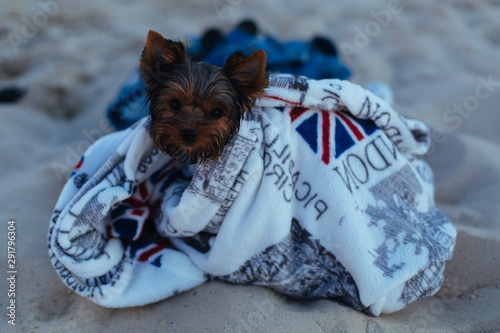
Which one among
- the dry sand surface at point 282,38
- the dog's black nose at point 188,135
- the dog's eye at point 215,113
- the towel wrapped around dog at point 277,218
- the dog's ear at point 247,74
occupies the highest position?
the dog's ear at point 247,74

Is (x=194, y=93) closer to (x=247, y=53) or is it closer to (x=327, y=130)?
(x=327, y=130)

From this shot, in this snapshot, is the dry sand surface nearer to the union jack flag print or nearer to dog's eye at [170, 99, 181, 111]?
the union jack flag print

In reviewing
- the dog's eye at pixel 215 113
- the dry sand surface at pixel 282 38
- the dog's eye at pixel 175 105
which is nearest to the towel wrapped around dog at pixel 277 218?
the dry sand surface at pixel 282 38

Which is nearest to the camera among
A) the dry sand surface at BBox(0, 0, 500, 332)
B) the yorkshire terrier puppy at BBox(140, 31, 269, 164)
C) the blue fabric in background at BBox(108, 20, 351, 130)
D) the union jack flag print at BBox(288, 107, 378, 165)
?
the yorkshire terrier puppy at BBox(140, 31, 269, 164)

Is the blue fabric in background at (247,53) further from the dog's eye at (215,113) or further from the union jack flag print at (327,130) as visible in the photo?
the dog's eye at (215,113)

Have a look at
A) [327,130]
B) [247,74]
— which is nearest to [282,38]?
[327,130]

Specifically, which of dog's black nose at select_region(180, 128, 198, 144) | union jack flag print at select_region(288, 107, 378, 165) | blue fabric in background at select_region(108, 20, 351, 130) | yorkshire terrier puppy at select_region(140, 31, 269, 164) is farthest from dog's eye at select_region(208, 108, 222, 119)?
blue fabric in background at select_region(108, 20, 351, 130)

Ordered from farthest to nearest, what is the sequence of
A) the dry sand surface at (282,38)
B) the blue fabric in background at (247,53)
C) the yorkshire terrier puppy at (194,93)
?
the blue fabric in background at (247,53) < the dry sand surface at (282,38) < the yorkshire terrier puppy at (194,93)

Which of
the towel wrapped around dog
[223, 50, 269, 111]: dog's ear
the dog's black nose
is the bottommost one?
the towel wrapped around dog
